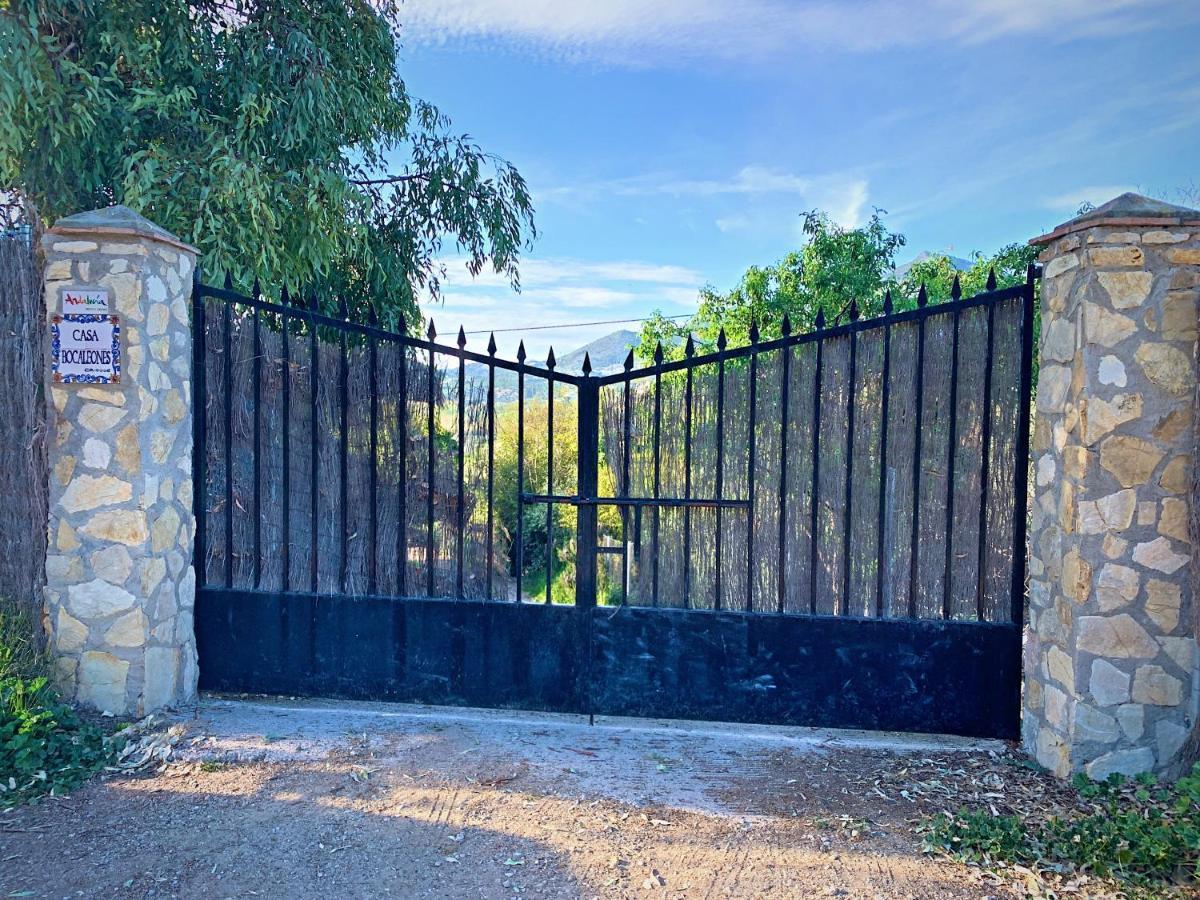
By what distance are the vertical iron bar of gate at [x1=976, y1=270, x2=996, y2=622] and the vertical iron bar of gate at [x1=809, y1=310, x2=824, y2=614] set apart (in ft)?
2.53

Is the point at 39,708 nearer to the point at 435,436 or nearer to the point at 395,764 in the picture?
the point at 395,764

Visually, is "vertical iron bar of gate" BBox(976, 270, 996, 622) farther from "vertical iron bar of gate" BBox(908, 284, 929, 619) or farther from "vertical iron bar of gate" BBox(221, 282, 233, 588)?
"vertical iron bar of gate" BBox(221, 282, 233, 588)

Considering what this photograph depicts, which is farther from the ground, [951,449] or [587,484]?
[951,449]

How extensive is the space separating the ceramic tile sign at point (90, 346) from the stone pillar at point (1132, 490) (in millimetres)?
4495

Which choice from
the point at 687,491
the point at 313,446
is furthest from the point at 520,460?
the point at 313,446

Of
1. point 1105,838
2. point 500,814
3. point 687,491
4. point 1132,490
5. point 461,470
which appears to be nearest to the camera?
point 1105,838

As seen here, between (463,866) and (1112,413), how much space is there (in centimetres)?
317

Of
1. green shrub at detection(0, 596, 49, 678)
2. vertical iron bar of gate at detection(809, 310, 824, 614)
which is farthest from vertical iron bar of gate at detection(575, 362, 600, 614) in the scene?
green shrub at detection(0, 596, 49, 678)

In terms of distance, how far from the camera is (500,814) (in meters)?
3.28

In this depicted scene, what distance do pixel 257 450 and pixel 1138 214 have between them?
173 inches

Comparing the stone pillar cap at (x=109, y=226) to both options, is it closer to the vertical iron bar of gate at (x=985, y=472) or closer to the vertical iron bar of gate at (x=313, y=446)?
the vertical iron bar of gate at (x=313, y=446)

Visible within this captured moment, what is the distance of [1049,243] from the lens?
146 inches

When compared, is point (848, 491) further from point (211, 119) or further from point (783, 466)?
point (211, 119)

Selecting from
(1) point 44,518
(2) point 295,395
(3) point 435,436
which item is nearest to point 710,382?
(3) point 435,436
